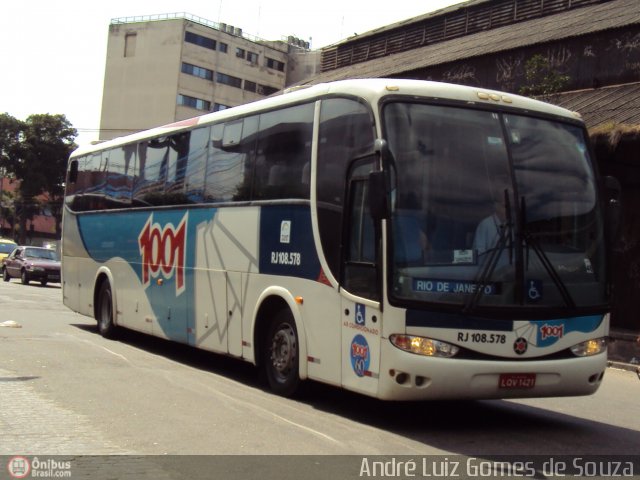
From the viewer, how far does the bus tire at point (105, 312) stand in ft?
47.2

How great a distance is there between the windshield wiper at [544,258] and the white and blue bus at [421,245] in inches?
0.7

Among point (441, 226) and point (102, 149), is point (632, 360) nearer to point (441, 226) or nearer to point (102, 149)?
point (441, 226)

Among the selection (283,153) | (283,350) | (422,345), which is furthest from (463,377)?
(283,153)

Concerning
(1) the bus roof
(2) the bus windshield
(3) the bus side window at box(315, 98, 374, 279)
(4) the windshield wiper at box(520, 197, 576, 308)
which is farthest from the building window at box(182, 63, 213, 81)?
(4) the windshield wiper at box(520, 197, 576, 308)

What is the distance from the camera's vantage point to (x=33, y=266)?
32.4m

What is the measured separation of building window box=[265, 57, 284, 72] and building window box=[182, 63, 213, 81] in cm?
855

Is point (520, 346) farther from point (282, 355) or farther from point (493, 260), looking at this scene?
point (282, 355)

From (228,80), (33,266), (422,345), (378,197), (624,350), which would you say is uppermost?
(228,80)

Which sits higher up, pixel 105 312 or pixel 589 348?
pixel 589 348

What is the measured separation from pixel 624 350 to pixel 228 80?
220ft

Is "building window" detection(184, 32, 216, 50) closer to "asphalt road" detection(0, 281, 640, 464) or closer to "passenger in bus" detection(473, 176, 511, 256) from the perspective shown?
"asphalt road" detection(0, 281, 640, 464)

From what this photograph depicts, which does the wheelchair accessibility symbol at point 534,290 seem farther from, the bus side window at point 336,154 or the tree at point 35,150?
the tree at point 35,150

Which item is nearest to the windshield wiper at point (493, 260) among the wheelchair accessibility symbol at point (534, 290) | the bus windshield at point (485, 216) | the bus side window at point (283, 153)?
the bus windshield at point (485, 216)

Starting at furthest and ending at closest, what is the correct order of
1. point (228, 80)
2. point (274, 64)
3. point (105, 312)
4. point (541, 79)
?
point (274, 64) < point (228, 80) < point (541, 79) < point (105, 312)
